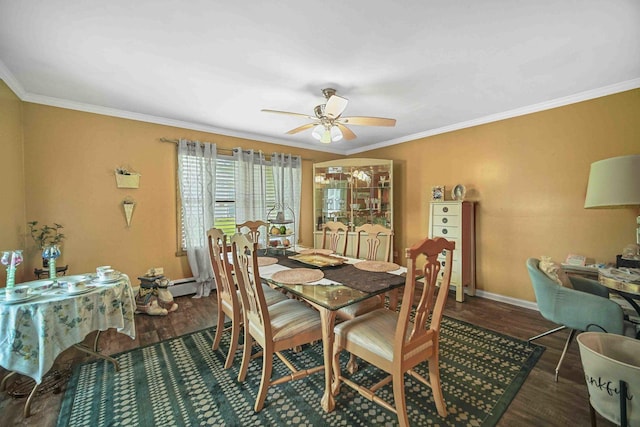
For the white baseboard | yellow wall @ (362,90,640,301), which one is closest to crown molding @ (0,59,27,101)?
yellow wall @ (362,90,640,301)

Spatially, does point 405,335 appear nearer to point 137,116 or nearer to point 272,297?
point 272,297

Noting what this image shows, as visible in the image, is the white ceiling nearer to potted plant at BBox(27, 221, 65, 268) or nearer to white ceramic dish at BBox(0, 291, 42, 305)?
potted plant at BBox(27, 221, 65, 268)

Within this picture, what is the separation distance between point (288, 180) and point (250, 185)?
0.74m

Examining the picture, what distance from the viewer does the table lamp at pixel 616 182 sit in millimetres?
1935

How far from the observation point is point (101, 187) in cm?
317

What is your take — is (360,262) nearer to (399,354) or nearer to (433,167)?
(399,354)

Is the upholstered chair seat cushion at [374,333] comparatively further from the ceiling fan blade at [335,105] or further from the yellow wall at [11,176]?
the yellow wall at [11,176]

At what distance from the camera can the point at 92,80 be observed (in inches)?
96.8

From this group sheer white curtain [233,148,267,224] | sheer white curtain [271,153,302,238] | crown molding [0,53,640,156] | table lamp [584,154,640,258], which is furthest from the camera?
sheer white curtain [271,153,302,238]

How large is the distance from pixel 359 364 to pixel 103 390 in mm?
1865

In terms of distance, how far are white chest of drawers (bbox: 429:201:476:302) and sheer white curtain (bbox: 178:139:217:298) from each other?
332cm

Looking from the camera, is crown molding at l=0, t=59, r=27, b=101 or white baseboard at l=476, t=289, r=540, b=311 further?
white baseboard at l=476, t=289, r=540, b=311

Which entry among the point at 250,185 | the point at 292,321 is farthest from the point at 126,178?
the point at 292,321

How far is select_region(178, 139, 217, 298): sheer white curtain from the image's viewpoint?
3.69 meters
